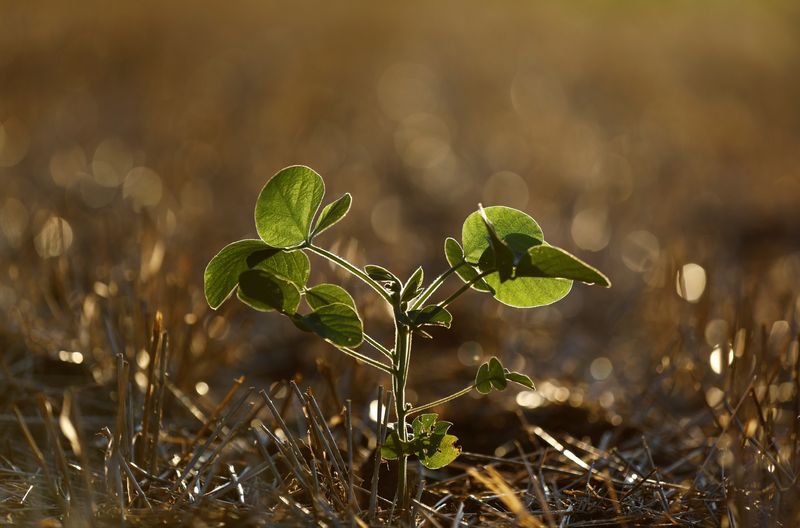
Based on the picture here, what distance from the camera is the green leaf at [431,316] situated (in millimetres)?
953

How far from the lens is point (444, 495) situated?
1.29 m

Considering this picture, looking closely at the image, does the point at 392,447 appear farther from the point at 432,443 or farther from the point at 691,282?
the point at 691,282

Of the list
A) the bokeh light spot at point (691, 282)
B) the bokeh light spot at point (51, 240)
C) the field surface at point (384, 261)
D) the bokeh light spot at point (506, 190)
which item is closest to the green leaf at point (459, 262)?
the field surface at point (384, 261)

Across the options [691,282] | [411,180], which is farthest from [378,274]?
[411,180]

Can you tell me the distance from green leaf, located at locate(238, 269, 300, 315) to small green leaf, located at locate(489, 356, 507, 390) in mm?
233

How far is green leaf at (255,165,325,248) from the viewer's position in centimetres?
99

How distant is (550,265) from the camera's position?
2.99ft

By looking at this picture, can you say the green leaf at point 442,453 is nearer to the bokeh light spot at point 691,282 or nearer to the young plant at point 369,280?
the young plant at point 369,280

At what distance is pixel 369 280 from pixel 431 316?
93 millimetres

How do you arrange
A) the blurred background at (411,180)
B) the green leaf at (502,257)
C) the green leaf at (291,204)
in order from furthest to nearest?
the blurred background at (411,180)
the green leaf at (291,204)
the green leaf at (502,257)

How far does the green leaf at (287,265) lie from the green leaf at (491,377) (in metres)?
0.23

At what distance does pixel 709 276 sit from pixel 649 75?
A: 5113 millimetres

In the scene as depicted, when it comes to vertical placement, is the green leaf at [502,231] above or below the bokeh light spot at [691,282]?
above

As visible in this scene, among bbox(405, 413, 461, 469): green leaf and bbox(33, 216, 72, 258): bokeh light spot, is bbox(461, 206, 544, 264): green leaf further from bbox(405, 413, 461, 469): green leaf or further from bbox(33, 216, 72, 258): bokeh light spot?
bbox(33, 216, 72, 258): bokeh light spot
